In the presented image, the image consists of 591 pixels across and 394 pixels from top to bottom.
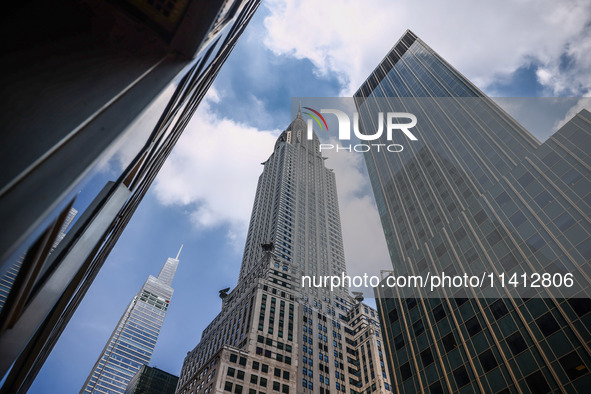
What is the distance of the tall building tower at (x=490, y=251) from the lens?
→ 2805cm

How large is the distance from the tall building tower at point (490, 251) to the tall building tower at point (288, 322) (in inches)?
1285

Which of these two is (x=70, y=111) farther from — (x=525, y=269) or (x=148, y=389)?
(x=148, y=389)

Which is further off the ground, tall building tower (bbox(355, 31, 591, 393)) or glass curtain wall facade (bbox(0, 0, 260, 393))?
tall building tower (bbox(355, 31, 591, 393))

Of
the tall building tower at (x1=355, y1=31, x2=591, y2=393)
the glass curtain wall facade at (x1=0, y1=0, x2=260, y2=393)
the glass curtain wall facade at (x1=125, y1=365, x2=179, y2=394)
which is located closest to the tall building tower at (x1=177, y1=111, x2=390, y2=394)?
the tall building tower at (x1=355, y1=31, x2=591, y2=393)

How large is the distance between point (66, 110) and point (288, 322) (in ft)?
269

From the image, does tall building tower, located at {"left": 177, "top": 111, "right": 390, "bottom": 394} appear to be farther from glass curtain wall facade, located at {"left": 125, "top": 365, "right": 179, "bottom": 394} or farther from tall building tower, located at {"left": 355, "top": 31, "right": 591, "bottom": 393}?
glass curtain wall facade, located at {"left": 125, "top": 365, "right": 179, "bottom": 394}

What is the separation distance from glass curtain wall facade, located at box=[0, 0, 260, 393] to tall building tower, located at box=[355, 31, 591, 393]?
33377 mm

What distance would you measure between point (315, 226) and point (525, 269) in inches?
3444

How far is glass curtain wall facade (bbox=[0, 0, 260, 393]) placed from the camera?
5.97 ft

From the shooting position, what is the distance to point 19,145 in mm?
1800

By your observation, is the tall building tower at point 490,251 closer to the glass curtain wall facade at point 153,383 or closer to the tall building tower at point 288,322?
the tall building tower at point 288,322

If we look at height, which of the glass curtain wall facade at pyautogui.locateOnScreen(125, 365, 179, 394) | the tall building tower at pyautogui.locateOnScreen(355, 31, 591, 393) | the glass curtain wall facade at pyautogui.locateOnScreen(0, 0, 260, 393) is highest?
the glass curtain wall facade at pyautogui.locateOnScreen(125, 365, 179, 394)

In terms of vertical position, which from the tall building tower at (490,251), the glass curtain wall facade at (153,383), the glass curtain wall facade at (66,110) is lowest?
the glass curtain wall facade at (66,110)

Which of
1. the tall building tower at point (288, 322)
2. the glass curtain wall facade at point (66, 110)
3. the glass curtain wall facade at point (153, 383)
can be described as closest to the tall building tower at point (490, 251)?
the tall building tower at point (288, 322)
